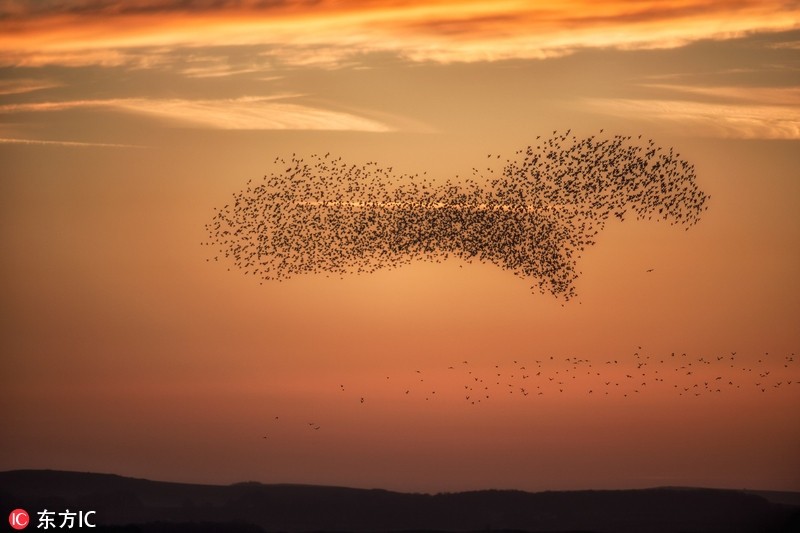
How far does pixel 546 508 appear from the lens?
106 metres

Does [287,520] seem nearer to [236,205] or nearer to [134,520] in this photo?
[134,520]

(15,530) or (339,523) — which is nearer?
(15,530)

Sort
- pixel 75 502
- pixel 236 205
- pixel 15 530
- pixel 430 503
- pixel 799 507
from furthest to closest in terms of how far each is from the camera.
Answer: pixel 430 503
pixel 799 507
pixel 75 502
pixel 15 530
pixel 236 205

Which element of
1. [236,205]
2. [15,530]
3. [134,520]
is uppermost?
[134,520]

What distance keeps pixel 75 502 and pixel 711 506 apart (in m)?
47.5

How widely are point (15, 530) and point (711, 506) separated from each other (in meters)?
63.6

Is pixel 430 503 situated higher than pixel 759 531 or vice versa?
pixel 430 503

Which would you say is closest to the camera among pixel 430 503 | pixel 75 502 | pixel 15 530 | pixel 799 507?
pixel 15 530

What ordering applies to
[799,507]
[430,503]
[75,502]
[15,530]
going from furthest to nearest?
1. [430,503]
2. [799,507]
3. [75,502]
4. [15,530]

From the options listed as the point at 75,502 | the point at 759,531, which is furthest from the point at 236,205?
the point at 759,531

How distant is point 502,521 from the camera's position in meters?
101

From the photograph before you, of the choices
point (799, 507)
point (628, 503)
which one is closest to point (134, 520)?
point (628, 503)

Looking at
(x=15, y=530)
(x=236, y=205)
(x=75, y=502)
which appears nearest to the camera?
(x=236, y=205)

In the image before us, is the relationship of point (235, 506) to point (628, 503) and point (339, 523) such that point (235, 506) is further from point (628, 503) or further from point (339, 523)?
point (628, 503)
